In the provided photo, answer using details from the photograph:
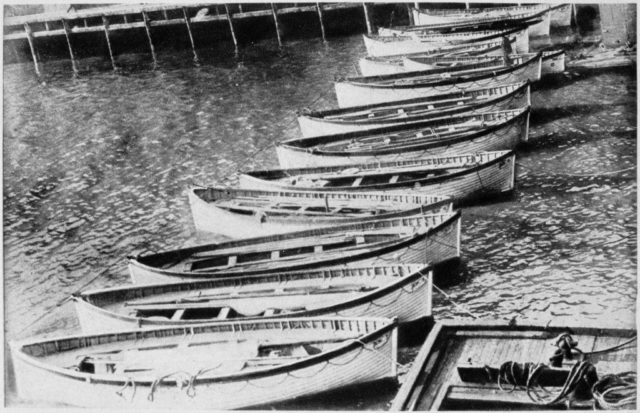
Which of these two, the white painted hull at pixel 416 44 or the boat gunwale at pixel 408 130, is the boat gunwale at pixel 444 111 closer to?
the boat gunwale at pixel 408 130

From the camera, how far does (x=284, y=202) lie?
884 inches

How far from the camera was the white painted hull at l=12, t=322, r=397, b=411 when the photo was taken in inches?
527

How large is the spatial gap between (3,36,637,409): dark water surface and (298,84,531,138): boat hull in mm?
1640

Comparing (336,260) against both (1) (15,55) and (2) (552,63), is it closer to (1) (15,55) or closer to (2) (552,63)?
(2) (552,63)

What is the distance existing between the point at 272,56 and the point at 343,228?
3036 cm

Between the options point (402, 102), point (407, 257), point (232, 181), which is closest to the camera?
point (407, 257)

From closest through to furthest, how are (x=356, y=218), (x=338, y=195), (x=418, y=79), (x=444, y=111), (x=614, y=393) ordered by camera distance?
(x=614, y=393) < (x=356, y=218) < (x=338, y=195) < (x=444, y=111) < (x=418, y=79)

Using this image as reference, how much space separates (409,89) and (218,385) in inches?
817

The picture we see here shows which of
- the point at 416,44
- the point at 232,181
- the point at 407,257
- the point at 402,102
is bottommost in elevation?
the point at 407,257

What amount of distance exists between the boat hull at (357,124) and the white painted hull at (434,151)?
0.46 metres

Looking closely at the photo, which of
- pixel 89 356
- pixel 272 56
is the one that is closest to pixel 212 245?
pixel 89 356

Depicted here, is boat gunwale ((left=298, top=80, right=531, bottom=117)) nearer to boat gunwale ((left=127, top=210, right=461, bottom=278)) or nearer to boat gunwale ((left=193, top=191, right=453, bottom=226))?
boat gunwale ((left=193, top=191, right=453, bottom=226))

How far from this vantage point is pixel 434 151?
24391 mm

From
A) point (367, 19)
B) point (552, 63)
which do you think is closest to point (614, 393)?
point (552, 63)
